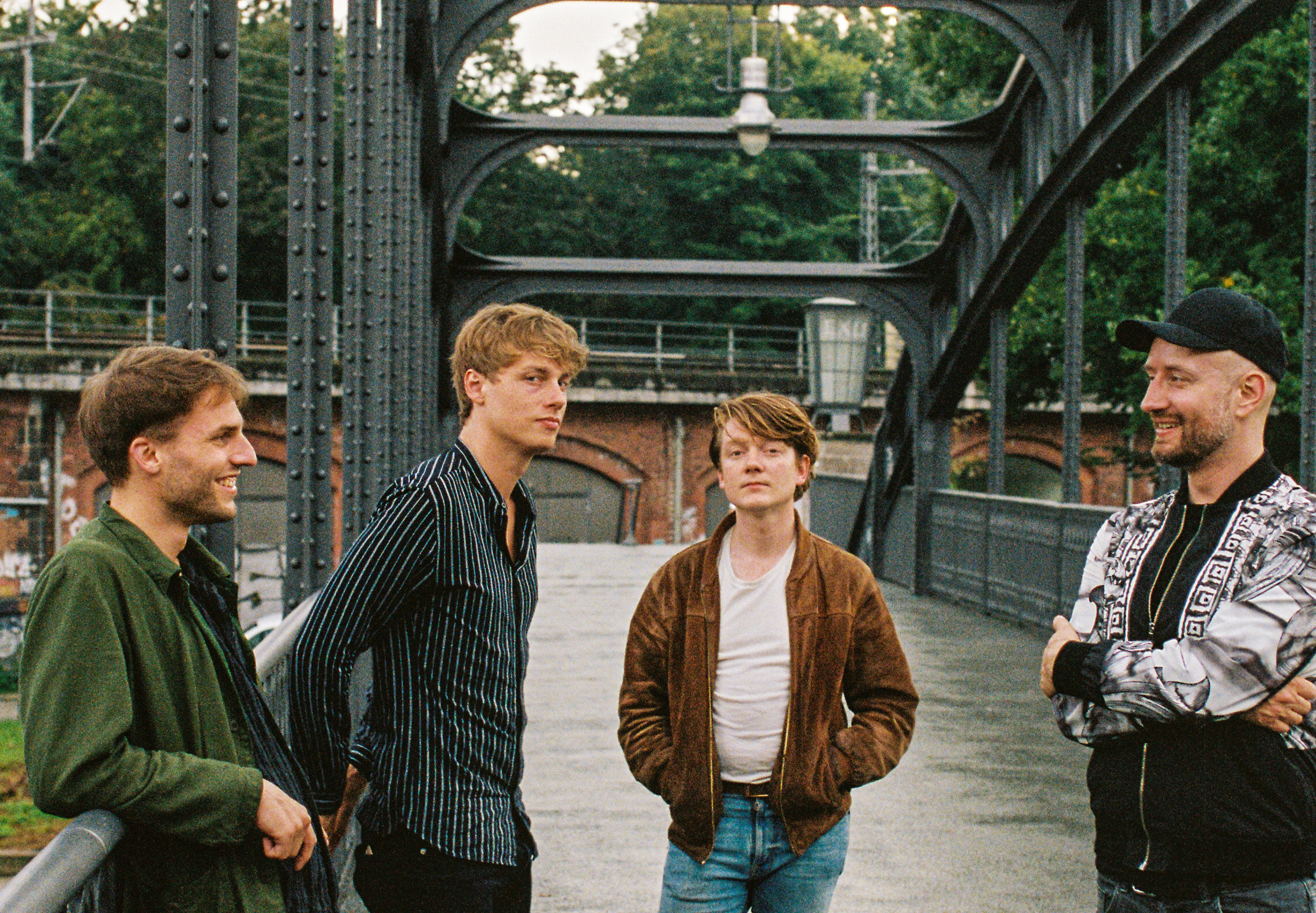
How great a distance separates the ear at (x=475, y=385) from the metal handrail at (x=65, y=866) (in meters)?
1.01

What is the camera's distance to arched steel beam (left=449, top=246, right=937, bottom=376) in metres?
13.4

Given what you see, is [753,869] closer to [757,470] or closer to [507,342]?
[757,470]

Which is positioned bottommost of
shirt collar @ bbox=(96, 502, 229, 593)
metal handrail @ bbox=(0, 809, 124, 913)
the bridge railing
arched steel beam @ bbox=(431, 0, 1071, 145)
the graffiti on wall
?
the graffiti on wall

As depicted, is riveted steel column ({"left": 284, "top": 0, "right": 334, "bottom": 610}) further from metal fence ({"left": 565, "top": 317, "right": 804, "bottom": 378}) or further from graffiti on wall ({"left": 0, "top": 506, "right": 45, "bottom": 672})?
metal fence ({"left": 565, "top": 317, "right": 804, "bottom": 378})

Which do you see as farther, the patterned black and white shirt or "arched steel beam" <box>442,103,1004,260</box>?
"arched steel beam" <box>442,103,1004,260</box>

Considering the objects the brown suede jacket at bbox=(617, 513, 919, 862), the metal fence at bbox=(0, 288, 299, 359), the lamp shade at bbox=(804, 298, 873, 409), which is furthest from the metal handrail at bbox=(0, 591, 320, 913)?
the metal fence at bbox=(0, 288, 299, 359)

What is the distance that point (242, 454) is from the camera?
7.17 ft

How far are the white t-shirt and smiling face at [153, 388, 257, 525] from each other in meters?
1.05

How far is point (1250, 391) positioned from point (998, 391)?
1014 cm

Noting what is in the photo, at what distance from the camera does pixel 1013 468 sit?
29.6 m

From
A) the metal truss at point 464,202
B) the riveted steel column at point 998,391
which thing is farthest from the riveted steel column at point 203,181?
the riveted steel column at point 998,391

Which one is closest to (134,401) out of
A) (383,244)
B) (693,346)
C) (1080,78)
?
(383,244)

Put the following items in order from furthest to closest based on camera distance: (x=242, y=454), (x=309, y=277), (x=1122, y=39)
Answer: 1. (x=1122, y=39)
2. (x=309, y=277)
3. (x=242, y=454)

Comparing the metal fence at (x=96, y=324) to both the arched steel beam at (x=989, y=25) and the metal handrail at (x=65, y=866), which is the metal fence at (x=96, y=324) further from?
the metal handrail at (x=65, y=866)
